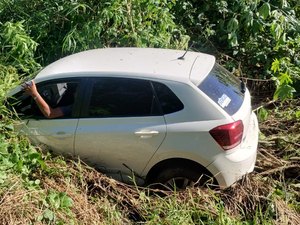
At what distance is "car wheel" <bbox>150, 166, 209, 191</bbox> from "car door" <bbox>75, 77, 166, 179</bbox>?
0.23 metres

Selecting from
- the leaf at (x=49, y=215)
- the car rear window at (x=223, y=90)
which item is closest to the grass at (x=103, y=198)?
the leaf at (x=49, y=215)

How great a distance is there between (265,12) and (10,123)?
4385mm

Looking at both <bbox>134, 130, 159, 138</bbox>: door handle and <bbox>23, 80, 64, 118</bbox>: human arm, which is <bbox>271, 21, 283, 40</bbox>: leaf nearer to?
<bbox>134, 130, 159, 138</bbox>: door handle

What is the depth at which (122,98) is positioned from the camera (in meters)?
4.67

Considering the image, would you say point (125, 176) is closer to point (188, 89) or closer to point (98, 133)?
point (98, 133)

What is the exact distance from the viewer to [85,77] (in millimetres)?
4754

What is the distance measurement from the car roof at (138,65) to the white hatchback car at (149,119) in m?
0.01

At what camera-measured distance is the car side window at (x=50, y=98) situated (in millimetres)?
4812

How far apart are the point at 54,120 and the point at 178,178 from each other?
4.59ft

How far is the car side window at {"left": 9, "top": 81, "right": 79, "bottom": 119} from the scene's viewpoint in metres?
4.81

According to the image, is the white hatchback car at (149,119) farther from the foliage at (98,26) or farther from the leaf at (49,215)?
the foliage at (98,26)

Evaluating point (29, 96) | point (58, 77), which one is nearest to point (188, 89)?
point (58, 77)

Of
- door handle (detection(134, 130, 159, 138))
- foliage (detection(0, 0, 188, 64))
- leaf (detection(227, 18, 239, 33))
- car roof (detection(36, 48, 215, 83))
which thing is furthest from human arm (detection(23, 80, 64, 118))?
leaf (detection(227, 18, 239, 33))

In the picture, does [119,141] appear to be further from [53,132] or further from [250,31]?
[250,31]
